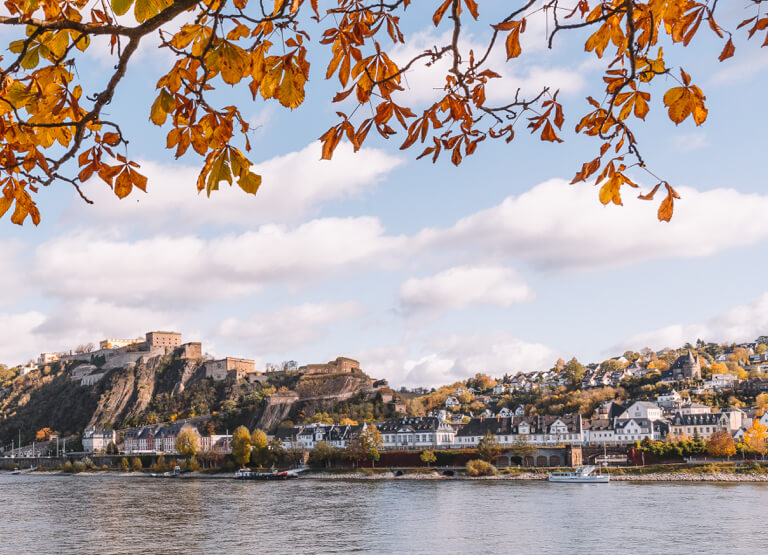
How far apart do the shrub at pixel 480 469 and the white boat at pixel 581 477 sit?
17.2ft

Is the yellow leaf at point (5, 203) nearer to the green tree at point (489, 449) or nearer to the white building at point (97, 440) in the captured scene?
the green tree at point (489, 449)

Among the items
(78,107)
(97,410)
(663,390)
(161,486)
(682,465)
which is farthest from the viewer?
(97,410)

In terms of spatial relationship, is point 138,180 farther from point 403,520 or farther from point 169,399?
point 169,399

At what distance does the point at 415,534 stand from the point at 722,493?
67.9 feet

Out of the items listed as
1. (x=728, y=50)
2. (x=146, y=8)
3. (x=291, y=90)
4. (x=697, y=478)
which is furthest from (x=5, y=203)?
(x=697, y=478)

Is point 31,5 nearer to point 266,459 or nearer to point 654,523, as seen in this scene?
point 654,523

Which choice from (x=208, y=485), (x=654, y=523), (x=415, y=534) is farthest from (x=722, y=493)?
(x=208, y=485)

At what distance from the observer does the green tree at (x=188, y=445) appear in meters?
76.1

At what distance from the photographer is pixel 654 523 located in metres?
29.2

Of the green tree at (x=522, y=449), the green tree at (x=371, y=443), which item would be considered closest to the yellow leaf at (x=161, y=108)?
the green tree at (x=522, y=449)

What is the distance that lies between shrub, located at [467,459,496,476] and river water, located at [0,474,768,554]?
26.2 feet

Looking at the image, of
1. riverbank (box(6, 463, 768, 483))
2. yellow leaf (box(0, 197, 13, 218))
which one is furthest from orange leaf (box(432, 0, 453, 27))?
riverbank (box(6, 463, 768, 483))

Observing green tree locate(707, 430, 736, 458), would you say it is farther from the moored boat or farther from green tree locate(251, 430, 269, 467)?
green tree locate(251, 430, 269, 467)

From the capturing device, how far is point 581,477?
5091cm
